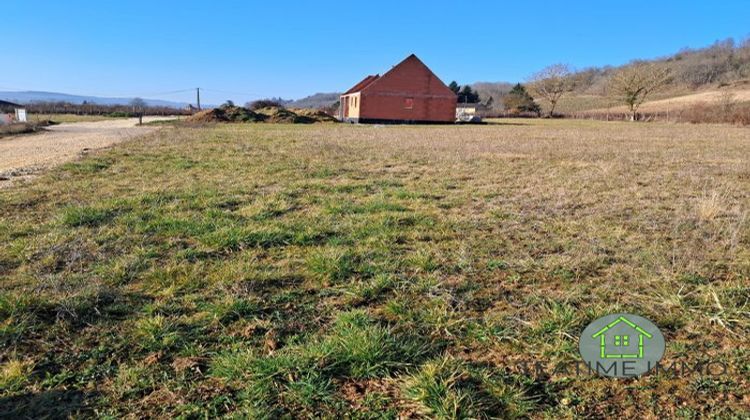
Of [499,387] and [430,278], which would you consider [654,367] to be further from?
[430,278]

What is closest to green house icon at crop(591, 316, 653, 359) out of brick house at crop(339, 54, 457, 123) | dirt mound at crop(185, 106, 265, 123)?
brick house at crop(339, 54, 457, 123)

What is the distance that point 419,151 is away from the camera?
1326cm

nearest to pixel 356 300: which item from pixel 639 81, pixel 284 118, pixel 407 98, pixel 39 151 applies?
pixel 39 151

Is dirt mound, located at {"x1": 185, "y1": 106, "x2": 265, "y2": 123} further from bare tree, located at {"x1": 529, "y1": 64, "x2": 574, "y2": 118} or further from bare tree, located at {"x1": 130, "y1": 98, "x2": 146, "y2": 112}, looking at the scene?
bare tree, located at {"x1": 529, "y1": 64, "x2": 574, "y2": 118}

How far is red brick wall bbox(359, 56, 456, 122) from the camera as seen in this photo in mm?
41312

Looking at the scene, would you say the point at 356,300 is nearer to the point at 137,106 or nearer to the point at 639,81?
the point at 639,81

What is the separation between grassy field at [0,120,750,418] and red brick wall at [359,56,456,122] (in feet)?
120

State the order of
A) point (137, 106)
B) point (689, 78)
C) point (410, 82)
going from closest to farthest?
point (410, 82), point (137, 106), point (689, 78)

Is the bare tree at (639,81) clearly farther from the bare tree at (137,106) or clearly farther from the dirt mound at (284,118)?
the bare tree at (137,106)

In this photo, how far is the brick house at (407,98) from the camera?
41.3m

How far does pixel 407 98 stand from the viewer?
42.1 metres

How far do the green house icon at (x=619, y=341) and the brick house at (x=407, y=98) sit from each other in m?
40.3

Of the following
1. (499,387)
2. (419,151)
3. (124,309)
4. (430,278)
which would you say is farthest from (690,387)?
(419,151)

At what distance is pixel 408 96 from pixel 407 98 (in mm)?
213
